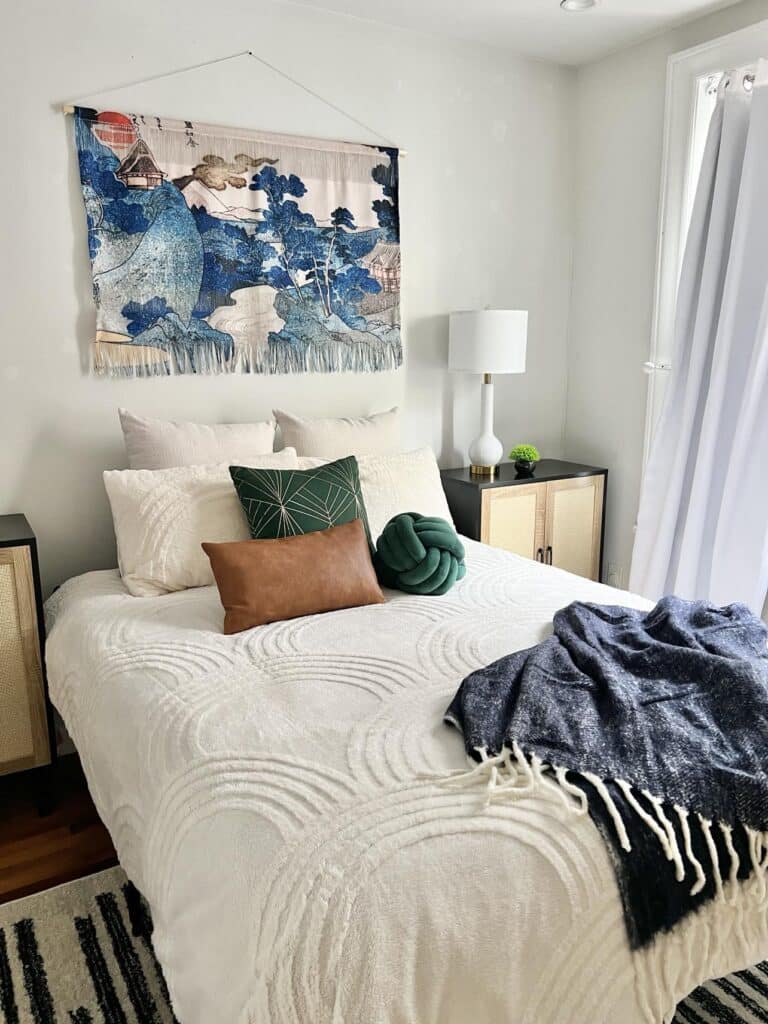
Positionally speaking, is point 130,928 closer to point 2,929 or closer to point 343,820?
point 2,929

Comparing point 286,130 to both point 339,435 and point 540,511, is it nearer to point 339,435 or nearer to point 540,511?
point 339,435

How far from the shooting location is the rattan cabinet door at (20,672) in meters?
2.35

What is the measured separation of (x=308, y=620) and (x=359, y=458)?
92 cm

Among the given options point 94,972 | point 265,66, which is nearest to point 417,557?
point 94,972

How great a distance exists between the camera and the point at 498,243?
363 cm

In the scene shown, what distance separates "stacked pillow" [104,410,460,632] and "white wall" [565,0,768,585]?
1161mm

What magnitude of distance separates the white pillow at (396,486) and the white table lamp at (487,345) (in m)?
0.51

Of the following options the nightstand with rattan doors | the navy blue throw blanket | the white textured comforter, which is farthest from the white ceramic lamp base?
the nightstand with rattan doors

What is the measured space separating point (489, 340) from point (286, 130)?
3.67 ft

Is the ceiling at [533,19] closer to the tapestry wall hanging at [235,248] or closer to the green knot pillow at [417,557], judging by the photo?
the tapestry wall hanging at [235,248]

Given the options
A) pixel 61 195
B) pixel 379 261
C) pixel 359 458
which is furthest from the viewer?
pixel 379 261

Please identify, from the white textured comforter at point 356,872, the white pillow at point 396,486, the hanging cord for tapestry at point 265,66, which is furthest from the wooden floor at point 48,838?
the hanging cord for tapestry at point 265,66

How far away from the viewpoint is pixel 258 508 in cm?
247

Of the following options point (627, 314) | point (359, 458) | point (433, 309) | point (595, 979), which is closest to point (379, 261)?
point (433, 309)
